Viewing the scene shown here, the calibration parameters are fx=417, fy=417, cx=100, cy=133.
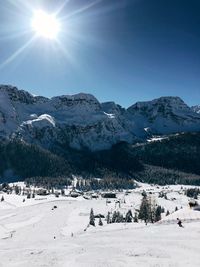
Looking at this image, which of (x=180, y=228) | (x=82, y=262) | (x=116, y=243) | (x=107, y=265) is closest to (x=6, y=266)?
(x=82, y=262)

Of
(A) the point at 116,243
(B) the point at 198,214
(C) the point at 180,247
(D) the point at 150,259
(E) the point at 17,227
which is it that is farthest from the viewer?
(E) the point at 17,227

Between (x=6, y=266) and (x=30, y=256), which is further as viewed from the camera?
(x=30, y=256)

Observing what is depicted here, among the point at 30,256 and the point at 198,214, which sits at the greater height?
the point at 198,214

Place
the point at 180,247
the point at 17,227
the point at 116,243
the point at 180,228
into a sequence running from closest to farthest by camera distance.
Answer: the point at 180,247, the point at 116,243, the point at 180,228, the point at 17,227

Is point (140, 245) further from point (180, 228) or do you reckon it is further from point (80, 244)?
point (180, 228)

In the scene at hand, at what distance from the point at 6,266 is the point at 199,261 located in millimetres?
21343

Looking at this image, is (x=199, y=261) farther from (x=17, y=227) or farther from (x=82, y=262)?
(x=17, y=227)

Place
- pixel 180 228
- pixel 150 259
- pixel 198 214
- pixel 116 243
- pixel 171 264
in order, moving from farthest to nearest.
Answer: pixel 198 214
pixel 180 228
pixel 116 243
pixel 150 259
pixel 171 264

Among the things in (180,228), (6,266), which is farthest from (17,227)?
(6,266)

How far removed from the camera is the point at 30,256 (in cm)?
5144

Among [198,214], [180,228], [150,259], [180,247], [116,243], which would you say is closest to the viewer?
[150,259]

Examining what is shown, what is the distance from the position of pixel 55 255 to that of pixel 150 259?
40.0 ft

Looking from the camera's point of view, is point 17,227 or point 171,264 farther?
point 17,227

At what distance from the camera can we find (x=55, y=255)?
167ft
